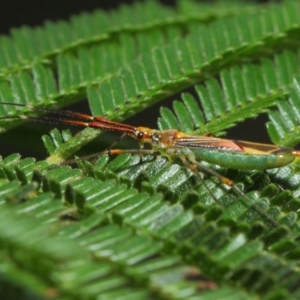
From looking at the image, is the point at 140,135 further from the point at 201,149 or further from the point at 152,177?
the point at 152,177

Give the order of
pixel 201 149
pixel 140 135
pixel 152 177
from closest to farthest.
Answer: pixel 152 177 → pixel 201 149 → pixel 140 135

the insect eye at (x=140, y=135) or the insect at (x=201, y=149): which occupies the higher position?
the insect eye at (x=140, y=135)

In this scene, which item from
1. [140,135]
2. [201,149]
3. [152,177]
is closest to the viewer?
[152,177]

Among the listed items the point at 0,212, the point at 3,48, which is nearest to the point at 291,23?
the point at 3,48

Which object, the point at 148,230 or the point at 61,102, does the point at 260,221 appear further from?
the point at 61,102

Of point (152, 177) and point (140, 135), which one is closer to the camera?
point (152, 177)

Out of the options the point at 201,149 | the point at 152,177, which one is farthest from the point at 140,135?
the point at 152,177

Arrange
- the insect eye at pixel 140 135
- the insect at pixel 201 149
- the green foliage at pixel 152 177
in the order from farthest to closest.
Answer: the insect eye at pixel 140 135, the insect at pixel 201 149, the green foliage at pixel 152 177
